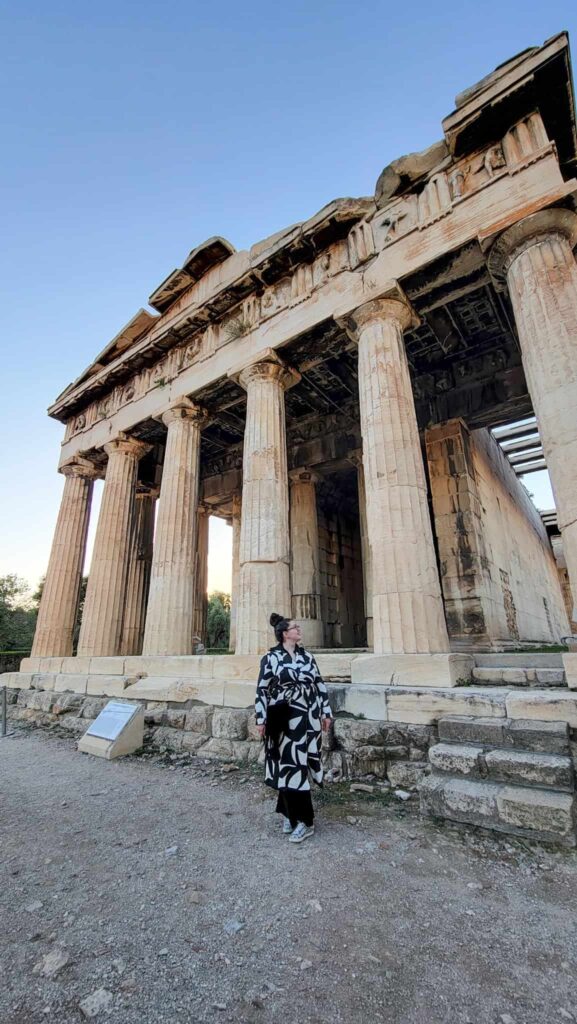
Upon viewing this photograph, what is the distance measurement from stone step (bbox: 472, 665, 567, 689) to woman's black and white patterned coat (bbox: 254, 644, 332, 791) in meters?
2.45

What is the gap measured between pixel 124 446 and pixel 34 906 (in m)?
10.4

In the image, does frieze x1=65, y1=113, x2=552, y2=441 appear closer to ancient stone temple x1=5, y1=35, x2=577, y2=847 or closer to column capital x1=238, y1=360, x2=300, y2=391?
ancient stone temple x1=5, y1=35, x2=577, y2=847

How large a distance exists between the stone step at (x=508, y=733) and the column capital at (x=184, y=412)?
837 cm

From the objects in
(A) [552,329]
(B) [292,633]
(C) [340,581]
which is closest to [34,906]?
(B) [292,633]

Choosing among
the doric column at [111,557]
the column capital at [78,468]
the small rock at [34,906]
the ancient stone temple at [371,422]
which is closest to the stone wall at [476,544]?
the ancient stone temple at [371,422]

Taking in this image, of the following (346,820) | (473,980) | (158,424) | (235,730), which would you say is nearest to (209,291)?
(158,424)

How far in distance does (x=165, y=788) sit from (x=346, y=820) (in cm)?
217

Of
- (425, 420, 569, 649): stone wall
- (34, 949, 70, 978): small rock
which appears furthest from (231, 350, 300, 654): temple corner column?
(34, 949, 70, 978): small rock

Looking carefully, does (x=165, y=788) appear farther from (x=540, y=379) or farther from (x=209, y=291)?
(x=209, y=291)

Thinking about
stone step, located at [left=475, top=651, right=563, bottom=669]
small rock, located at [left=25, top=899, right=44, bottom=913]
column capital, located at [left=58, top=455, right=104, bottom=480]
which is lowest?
small rock, located at [left=25, top=899, right=44, bottom=913]

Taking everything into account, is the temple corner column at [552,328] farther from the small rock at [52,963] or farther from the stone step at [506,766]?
the small rock at [52,963]

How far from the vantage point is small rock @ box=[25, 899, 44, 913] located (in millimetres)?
2567

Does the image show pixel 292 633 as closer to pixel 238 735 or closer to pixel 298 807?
pixel 298 807

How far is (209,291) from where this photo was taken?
10039 millimetres
